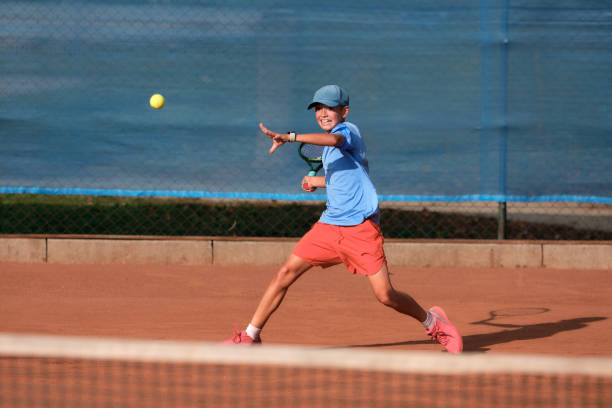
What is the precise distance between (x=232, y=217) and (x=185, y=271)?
7.21 ft

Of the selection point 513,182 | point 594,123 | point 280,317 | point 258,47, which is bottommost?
point 280,317

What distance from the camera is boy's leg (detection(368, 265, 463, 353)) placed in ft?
14.8

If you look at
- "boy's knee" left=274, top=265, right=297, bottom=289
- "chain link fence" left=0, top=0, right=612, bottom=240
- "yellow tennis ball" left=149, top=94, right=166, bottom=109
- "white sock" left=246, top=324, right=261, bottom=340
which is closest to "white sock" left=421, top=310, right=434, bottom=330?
"boy's knee" left=274, top=265, right=297, bottom=289

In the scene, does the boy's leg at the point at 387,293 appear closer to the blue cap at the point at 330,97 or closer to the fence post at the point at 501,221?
the blue cap at the point at 330,97

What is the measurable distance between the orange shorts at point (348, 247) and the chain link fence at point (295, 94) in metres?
3.13

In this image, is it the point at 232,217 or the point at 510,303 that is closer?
the point at 510,303

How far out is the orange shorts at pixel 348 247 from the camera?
4.57 metres

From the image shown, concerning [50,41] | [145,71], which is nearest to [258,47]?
[145,71]

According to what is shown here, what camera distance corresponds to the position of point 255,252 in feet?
25.3

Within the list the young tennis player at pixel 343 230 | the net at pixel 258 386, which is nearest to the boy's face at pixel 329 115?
the young tennis player at pixel 343 230

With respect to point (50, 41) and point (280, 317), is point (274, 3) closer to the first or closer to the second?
point (50, 41)

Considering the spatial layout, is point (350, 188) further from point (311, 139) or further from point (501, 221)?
point (501, 221)

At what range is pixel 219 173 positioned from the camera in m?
7.84

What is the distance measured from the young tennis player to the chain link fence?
10.3ft
